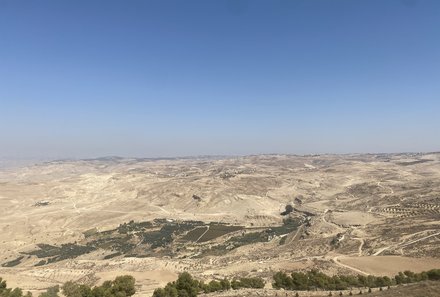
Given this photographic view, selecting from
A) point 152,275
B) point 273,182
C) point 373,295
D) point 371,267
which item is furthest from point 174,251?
point 273,182

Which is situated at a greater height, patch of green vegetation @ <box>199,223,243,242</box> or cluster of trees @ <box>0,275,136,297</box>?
cluster of trees @ <box>0,275,136,297</box>

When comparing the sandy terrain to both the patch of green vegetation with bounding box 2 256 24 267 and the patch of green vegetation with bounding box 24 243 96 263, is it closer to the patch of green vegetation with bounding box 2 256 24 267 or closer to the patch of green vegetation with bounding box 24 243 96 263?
the patch of green vegetation with bounding box 2 256 24 267

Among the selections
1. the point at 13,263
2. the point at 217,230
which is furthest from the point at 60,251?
the point at 217,230

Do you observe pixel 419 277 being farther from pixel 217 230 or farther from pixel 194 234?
pixel 217 230

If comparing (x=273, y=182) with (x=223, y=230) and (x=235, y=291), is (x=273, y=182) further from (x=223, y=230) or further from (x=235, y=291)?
(x=235, y=291)

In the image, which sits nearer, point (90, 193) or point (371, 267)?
point (371, 267)

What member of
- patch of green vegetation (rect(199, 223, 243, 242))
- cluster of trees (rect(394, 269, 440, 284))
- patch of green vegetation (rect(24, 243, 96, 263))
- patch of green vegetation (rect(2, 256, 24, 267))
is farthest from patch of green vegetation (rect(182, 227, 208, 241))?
cluster of trees (rect(394, 269, 440, 284))

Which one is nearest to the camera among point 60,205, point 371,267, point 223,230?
point 371,267

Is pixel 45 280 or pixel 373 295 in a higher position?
pixel 373 295

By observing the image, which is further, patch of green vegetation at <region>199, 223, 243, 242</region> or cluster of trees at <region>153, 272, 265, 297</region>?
patch of green vegetation at <region>199, 223, 243, 242</region>
